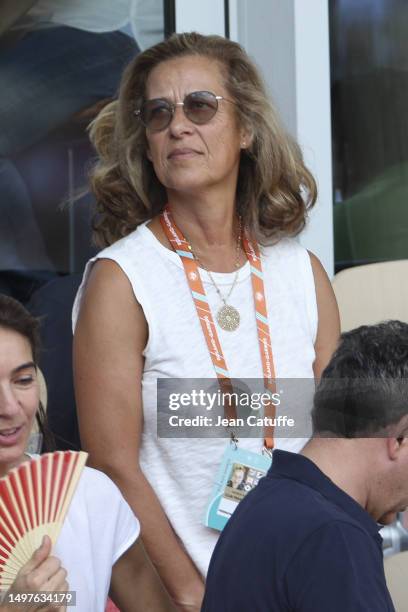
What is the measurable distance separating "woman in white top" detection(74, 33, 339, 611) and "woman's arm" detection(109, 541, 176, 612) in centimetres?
33

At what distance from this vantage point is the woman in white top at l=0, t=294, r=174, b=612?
7.63 feet

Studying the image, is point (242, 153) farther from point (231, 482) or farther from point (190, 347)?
point (231, 482)

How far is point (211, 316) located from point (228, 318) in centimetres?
5

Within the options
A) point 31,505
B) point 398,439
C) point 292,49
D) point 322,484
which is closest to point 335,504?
point 322,484

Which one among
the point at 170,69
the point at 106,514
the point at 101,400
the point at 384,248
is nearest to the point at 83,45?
the point at 170,69

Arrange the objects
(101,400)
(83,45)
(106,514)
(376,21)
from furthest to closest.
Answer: (376,21)
(83,45)
(101,400)
(106,514)

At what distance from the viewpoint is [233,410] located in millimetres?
2900

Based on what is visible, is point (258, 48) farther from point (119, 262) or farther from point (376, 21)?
point (119, 262)

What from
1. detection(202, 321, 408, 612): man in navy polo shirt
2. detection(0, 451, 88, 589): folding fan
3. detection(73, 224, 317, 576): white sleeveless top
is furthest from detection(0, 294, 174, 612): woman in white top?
detection(73, 224, 317, 576): white sleeveless top

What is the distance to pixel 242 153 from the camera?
3.34 metres

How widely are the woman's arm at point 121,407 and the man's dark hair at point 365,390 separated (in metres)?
0.76

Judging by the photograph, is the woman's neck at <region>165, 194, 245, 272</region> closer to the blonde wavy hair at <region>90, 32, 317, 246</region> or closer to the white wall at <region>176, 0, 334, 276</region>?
the blonde wavy hair at <region>90, 32, 317, 246</region>

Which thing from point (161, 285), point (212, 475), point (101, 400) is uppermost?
point (161, 285)

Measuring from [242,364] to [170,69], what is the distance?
0.79 metres
